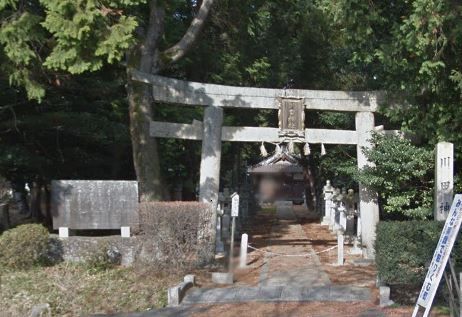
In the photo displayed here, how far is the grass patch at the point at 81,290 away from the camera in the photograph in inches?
406

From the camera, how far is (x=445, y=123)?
39.1ft

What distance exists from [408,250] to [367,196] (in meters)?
5.44

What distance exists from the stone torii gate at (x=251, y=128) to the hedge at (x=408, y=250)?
506 cm

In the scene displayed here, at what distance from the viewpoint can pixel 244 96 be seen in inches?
564

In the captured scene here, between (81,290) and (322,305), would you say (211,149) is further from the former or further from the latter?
(322,305)

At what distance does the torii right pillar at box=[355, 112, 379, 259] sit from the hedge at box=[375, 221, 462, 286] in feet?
17.2

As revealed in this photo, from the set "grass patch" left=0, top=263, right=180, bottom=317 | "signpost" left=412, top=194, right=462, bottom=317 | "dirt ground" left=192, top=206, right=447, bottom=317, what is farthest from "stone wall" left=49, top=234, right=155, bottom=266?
"signpost" left=412, top=194, right=462, bottom=317

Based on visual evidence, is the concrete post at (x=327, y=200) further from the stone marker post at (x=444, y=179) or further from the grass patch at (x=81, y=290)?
the stone marker post at (x=444, y=179)

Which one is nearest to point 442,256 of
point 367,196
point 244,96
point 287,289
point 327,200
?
point 287,289

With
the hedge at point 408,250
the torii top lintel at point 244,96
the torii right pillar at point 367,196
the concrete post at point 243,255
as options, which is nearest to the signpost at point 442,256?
the hedge at point 408,250

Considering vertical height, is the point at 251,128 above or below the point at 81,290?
above

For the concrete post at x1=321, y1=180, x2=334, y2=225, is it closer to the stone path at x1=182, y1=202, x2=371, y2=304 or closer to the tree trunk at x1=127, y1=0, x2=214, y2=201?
the stone path at x1=182, y1=202, x2=371, y2=304

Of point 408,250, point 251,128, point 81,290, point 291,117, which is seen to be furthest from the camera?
point 251,128

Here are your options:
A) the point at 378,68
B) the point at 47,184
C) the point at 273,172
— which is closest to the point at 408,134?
the point at 378,68
